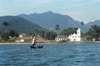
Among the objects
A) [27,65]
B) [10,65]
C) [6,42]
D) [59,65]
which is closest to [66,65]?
[59,65]

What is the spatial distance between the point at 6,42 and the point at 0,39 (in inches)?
498

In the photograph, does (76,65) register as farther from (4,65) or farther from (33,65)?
(4,65)

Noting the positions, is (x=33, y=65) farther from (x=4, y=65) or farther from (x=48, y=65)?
(x=4, y=65)

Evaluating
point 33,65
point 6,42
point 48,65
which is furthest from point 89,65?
point 6,42

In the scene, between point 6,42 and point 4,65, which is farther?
point 6,42

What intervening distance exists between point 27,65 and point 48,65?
3.80m

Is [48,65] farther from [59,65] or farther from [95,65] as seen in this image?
[95,65]

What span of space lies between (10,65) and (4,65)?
1.10 metres

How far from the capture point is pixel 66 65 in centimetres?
3619

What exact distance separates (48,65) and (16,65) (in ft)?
19.1

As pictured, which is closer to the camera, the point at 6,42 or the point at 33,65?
the point at 33,65

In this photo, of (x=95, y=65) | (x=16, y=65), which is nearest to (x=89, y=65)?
(x=95, y=65)

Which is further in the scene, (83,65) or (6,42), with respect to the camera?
(6,42)

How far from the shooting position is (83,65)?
36031 mm
